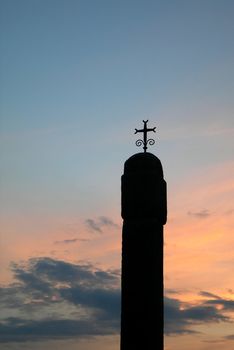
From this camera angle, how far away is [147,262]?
1477 centimetres

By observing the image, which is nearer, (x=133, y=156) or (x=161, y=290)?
(x=161, y=290)

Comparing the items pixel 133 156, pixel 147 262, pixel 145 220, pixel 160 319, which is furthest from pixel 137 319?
pixel 133 156

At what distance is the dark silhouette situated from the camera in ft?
46.9

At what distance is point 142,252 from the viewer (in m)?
14.9

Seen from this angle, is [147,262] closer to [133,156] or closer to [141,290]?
[141,290]

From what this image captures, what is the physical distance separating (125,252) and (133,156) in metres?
2.82

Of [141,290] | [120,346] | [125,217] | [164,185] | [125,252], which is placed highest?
[164,185]

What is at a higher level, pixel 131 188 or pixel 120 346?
pixel 131 188

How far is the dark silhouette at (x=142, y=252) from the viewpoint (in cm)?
1430

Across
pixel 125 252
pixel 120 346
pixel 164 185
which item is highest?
pixel 164 185

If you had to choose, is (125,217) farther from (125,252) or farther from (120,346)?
(120,346)

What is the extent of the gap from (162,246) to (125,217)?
52.3 inches

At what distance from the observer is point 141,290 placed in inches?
571

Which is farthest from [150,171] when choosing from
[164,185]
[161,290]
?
[161,290]
